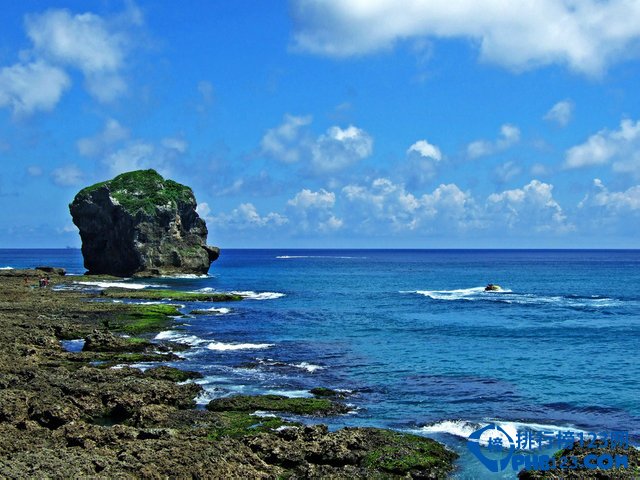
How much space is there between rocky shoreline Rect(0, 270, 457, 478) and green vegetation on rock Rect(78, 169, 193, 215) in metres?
87.3

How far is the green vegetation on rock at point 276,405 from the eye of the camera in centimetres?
2913

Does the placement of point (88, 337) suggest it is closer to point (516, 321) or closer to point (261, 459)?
point (261, 459)

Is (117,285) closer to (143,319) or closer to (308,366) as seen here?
(143,319)

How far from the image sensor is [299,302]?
86.8m

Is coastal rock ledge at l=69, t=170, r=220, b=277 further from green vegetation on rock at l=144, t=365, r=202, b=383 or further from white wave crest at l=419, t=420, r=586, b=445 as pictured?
white wave crest at l=419, t=420, r=586, b=445

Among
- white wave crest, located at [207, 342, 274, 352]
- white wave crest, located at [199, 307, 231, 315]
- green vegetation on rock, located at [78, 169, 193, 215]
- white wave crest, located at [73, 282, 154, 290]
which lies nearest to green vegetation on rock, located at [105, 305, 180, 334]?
white wave crest, located at [199, 307, 231, 315]

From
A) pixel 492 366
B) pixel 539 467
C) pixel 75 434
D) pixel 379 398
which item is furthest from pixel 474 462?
pixel 492 366

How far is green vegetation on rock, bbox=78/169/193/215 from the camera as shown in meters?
123

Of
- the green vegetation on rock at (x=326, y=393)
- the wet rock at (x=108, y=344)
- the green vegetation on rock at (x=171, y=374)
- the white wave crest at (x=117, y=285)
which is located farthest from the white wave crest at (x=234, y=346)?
the white wave crest at (x=117, y=285)

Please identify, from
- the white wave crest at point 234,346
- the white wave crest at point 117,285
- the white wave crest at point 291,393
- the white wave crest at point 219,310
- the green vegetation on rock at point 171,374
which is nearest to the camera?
the white wave crest at point 291,393

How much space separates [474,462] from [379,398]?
1003 centimetres

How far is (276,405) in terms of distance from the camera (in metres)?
29.7

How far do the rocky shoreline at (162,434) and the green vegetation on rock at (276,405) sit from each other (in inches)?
2.0

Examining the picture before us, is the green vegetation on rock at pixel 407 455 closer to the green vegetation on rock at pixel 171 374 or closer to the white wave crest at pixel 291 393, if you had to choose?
the white wave crest at pixel 291 393
